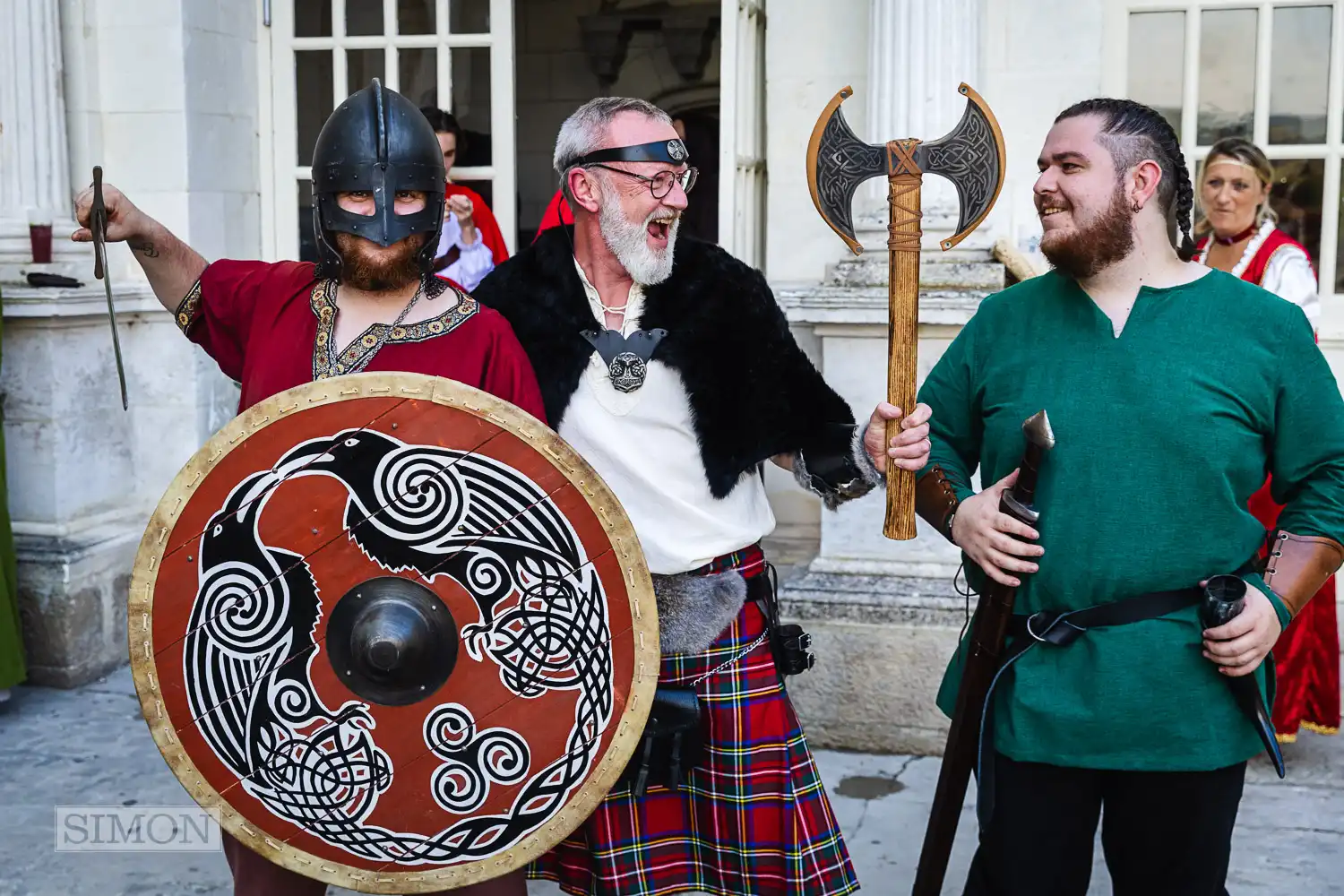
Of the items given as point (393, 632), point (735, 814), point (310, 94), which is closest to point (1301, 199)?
point (735, 814)

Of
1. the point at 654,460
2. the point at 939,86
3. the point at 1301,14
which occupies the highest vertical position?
the point at 1301,14

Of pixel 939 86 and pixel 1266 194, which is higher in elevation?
pixel 939 86

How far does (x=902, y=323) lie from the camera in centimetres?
224

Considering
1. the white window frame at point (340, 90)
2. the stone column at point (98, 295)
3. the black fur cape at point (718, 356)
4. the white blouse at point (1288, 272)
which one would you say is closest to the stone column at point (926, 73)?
the white blouse at point (1288, 272)

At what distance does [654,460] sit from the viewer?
2551 mm

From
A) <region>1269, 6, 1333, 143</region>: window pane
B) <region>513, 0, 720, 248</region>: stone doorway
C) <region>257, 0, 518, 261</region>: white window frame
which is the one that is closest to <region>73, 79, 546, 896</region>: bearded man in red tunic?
<region>257, 0, 518, 261</region>: white window frame

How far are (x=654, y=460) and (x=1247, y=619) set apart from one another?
3.32ft

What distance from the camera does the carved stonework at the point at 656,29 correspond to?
7.95m

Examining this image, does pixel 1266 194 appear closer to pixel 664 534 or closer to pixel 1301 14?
pixel 1301 14

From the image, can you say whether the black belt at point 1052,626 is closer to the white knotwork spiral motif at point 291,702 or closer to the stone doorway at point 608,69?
the white knotwork spiral motif at point 291,702

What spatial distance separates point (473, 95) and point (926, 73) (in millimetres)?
1750

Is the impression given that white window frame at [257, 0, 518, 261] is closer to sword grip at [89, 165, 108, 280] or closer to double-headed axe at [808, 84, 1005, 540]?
sword grip at [89, 165, 108, 280]

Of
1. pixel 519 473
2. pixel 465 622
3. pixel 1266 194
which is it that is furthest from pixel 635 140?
pixel 1266 194

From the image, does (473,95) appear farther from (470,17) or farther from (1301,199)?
(1301,199)
